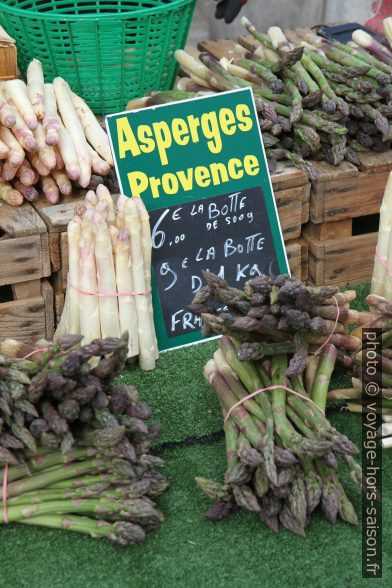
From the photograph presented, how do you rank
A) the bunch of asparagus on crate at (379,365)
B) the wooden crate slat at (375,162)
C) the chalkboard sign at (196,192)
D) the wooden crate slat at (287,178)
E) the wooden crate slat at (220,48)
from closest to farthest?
the bunch of asparagus on crate at (379,365) < the chalkboard sign at (196,192) < the wooden crate slat at (287,178) < the wooden crate slat at (375,162) < the wooden crate slat at (220,48)

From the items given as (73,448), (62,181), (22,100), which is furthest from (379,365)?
(22,100)

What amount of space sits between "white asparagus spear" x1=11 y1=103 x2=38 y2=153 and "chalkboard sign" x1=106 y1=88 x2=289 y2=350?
326 mm

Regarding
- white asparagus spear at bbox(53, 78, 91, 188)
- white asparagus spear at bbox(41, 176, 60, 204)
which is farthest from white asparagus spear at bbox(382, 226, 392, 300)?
white asparagus spear at bbox(41, 176, 60, 204)

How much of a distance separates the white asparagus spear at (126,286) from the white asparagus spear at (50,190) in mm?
414

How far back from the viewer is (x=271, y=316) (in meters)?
3.17

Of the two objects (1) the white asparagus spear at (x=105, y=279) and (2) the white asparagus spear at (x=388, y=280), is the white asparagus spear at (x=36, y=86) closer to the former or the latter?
(1) the white asparagus spear at (x=105, y=279)

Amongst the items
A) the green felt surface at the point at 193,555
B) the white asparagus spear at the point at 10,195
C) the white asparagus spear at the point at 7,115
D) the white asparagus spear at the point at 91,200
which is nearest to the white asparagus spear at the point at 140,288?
the white asparagus spear at the point at 91,200

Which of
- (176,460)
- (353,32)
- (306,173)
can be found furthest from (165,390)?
(353,32)

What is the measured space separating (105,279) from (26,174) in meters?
0.61

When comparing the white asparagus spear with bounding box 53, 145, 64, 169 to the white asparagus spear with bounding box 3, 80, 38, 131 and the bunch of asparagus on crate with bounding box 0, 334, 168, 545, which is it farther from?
the bunch of asparagus on crate with bounding box 0, 334, 168, 545

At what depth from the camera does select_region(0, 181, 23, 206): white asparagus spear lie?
3799 mm

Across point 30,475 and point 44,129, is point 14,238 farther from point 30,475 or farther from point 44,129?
point 30,475

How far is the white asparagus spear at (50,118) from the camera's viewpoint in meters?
3.77

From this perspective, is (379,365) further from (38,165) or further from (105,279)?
(38,165)
